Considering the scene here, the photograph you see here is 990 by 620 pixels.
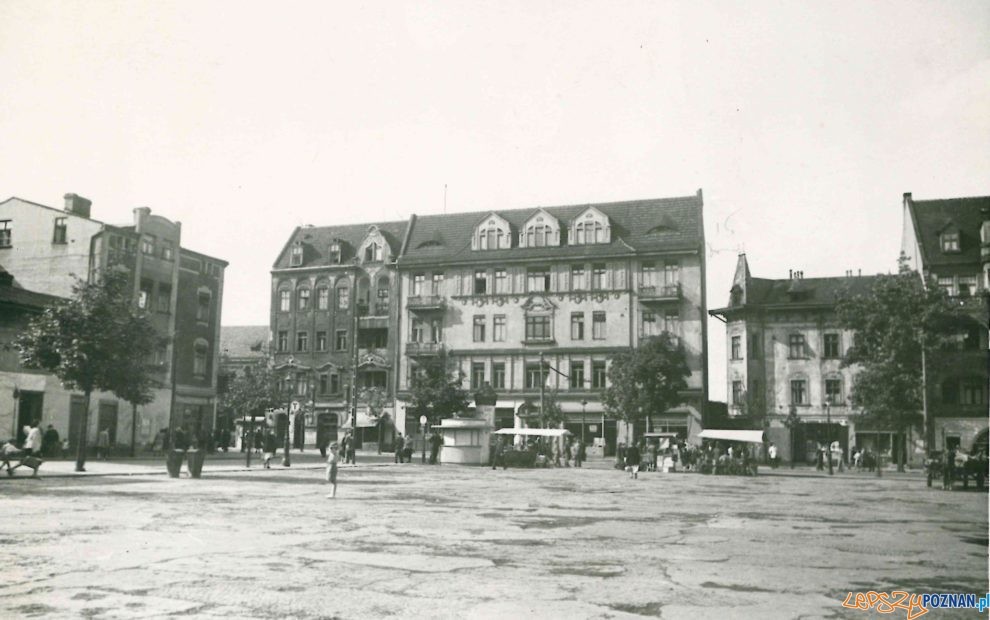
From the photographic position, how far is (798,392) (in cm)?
5669

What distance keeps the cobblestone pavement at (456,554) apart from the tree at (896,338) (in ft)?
68.4

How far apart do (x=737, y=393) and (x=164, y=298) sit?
1520 inches

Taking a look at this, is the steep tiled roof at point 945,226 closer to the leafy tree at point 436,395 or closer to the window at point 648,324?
the window at point 648,324

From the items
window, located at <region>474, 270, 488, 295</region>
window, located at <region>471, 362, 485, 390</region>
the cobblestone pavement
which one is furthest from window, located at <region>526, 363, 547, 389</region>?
the cobblestone pavement

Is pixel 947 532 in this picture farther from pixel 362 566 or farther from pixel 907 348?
pixel 907 348

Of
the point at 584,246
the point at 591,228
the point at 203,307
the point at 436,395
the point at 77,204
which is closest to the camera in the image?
the point at 77,204

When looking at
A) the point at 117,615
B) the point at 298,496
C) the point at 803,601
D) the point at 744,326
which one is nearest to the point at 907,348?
the point at 744,326

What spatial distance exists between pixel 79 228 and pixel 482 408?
28412 millimetres

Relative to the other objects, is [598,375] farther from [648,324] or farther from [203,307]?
[203,307]

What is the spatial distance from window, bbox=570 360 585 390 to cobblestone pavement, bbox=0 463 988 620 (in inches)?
1386

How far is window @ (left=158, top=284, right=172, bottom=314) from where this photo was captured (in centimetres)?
4769

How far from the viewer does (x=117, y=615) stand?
7371 mm

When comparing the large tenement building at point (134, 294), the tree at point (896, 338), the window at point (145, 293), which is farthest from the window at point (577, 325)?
the window at point (145, 293)

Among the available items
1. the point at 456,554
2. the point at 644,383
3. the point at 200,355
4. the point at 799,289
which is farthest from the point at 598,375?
the point at 456,554
